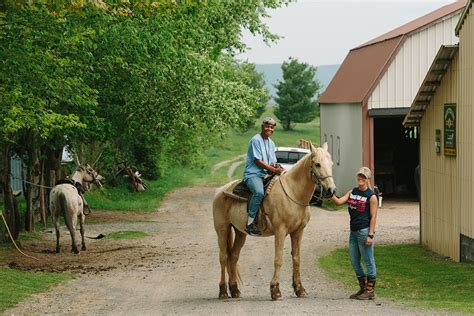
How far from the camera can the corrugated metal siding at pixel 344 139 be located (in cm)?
3712

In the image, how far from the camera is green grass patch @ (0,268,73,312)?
15.5 meters

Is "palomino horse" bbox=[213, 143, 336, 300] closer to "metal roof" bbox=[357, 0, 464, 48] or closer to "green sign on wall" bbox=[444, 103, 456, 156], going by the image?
"green sign on wall" bbox=[444, 103, 456, 156]

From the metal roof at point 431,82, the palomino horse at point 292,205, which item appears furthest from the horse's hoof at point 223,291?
the metal roof at point 431,82

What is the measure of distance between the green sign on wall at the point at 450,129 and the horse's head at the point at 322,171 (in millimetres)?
7303

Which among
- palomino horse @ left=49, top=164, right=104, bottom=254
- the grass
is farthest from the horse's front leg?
palomino horse @ left=49, top=164, right=104, bottom=254

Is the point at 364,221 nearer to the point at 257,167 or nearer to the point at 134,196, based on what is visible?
the point at 257,167

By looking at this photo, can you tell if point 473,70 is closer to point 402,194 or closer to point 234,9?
point 234,9

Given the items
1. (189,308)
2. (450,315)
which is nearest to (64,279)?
(189,308)

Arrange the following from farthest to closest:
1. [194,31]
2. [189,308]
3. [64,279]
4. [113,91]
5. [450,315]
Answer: [113,91], [194,31], [64,279], [189,308], [450,315]

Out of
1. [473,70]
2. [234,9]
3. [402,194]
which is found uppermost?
[234,9]

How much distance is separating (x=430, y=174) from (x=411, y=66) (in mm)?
13543

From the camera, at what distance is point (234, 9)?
3375cm

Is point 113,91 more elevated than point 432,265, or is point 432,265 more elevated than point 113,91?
point 113,91

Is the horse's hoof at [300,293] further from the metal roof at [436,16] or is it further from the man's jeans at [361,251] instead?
the metal roof at [436,16]
